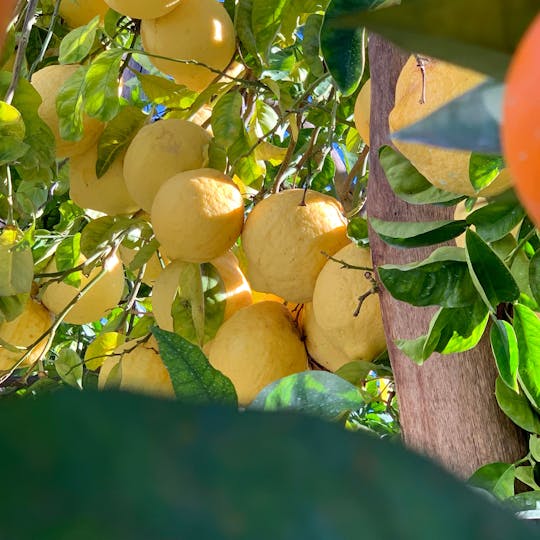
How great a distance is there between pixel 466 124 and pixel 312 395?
19 cm

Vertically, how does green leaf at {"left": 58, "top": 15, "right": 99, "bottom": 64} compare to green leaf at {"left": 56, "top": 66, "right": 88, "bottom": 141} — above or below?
above

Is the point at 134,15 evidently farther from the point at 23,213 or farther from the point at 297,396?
the point at 297,396

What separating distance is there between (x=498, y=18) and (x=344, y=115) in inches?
36.2

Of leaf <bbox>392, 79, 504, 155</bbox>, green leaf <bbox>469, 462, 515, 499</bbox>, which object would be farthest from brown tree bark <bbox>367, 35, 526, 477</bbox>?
leaf <bbox>392, 79, 504, 155</bbox>

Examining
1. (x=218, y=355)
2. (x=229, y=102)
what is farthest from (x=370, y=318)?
(x=229, y=102)

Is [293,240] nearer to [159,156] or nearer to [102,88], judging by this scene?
[159,156]

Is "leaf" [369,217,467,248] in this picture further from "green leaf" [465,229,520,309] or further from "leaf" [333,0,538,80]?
"leaf" [333,0,538,80]

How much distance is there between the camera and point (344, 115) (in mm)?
1053

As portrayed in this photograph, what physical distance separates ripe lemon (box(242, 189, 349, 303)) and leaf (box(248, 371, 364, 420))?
1.44ft

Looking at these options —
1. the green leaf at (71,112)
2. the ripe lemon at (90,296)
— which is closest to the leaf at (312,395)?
the green leaf at (71,112)

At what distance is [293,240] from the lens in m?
0.77

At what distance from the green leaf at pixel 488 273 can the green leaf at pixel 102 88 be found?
0.52 metres

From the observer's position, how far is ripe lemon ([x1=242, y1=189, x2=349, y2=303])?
77 centimetres

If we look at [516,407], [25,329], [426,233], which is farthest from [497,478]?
[25,329]
